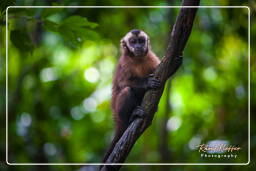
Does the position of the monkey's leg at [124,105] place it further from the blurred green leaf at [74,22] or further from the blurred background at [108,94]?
the blurred green leaf at [74,22]

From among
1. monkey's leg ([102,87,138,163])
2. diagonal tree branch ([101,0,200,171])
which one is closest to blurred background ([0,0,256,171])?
monkey's leg ([102,87,138,163])

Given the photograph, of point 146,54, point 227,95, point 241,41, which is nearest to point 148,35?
point 146,54

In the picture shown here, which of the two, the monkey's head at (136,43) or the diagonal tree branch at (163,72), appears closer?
the diagonal tree branch at (163,72)

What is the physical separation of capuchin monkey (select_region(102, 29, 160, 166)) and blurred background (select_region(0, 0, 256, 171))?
0.90 feet

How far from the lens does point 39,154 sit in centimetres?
588

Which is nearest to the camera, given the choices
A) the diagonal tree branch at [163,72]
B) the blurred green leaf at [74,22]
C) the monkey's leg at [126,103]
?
the diagonal tree branch at [163,72]

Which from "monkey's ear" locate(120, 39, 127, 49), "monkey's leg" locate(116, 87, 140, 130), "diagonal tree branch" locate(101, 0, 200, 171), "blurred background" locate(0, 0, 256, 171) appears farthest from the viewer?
"blurred background" locate(0, 0, 256, 171)

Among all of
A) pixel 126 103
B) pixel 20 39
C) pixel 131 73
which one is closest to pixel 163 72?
pixel 20 39

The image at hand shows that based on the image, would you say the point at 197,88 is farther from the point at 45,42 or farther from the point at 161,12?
the point at 45,42

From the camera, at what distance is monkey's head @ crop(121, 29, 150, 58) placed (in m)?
5.43

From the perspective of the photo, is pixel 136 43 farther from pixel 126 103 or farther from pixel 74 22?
pixel 74 22

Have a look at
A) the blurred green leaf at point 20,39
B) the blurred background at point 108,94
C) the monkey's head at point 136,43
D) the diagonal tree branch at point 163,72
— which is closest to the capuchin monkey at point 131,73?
the monkey's head at point 136,43

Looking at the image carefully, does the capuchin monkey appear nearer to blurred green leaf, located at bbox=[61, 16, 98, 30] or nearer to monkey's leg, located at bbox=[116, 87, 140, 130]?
monkey's leg, located at bbox=[116, 87, 140, 130]

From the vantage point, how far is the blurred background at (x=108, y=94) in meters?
5.94
